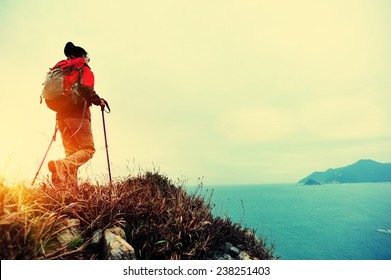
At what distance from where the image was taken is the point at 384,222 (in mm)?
153250

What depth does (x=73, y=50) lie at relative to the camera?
569 centimetres

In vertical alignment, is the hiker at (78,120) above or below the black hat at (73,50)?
below

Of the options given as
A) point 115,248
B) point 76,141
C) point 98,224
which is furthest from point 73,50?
point 115,248

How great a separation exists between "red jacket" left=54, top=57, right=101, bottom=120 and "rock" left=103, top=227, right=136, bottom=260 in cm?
285

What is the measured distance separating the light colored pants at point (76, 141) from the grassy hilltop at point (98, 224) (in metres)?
0.69

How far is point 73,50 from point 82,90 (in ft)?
4.13

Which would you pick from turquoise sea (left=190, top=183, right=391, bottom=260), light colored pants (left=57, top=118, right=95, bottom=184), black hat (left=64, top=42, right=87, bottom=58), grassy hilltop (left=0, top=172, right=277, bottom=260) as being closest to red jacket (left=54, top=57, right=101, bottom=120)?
light colored pants (left=57, top=118, right=95, bottom=184)

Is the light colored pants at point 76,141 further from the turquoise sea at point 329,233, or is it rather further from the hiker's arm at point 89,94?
the turquoise sea at point 329,233

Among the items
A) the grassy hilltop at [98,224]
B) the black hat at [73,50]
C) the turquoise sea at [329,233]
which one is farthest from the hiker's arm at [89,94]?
the turquoise sea at [329,233]

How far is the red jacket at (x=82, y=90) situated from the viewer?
5.16 m

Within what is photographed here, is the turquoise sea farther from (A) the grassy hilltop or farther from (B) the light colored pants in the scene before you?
(B) the light colored pants

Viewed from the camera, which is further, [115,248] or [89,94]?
[89,94]

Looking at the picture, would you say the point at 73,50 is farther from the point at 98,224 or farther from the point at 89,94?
the point at 98,224
